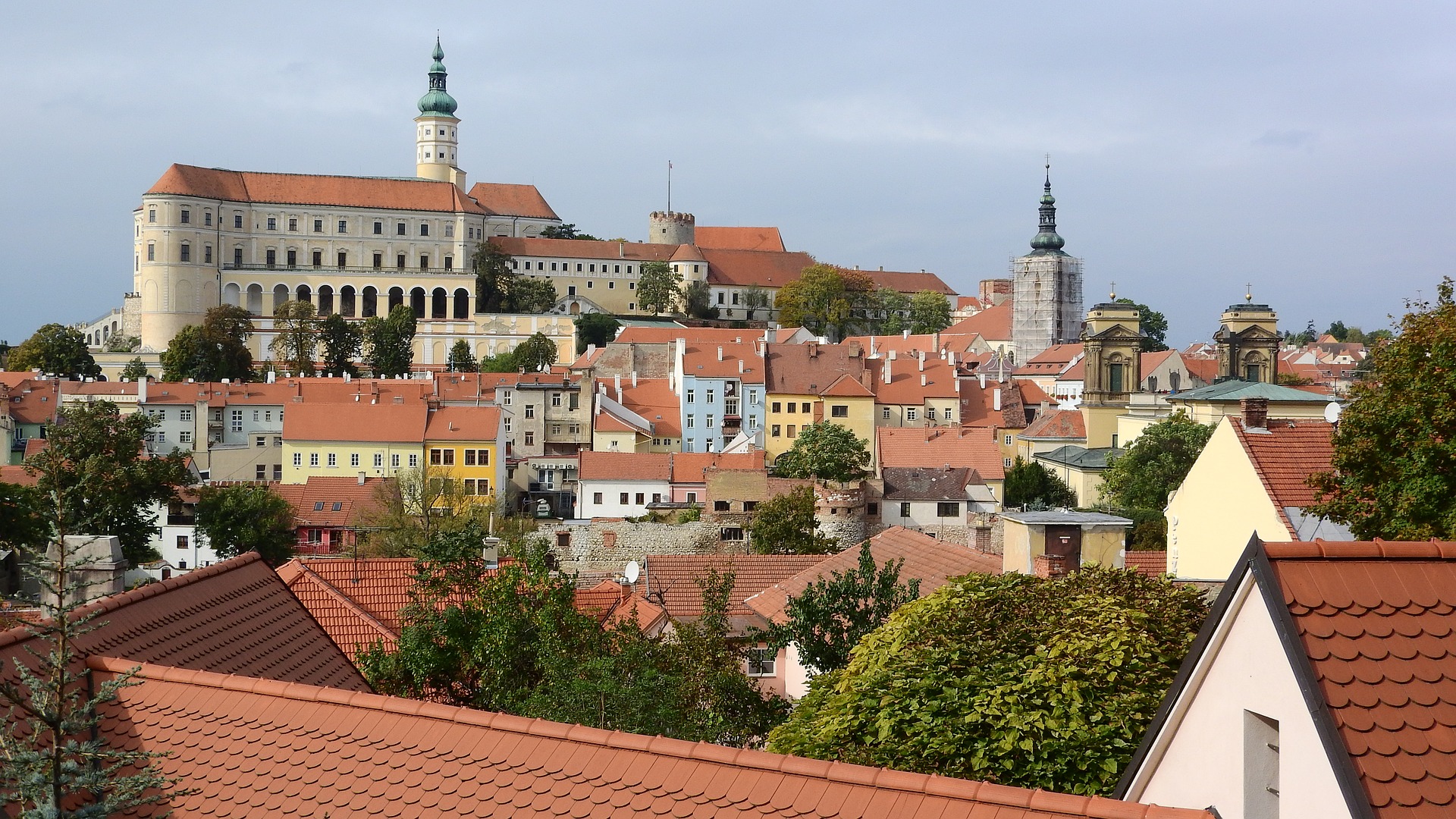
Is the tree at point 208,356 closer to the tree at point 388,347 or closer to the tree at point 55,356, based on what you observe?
the tree at point 55,356

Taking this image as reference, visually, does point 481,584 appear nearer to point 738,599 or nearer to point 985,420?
point 738,599

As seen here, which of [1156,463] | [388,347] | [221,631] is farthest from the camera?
[388,347]

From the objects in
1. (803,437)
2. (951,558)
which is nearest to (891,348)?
(803,437)

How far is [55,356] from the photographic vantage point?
298 feet

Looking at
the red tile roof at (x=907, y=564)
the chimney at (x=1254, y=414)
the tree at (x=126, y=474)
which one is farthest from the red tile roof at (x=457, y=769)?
the tree at (x=126, y=474)

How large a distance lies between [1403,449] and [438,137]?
4960 inches

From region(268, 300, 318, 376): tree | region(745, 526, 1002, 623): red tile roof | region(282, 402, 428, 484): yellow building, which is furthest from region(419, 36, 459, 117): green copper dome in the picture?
region(745, 526, 1002, 623): red tile roof

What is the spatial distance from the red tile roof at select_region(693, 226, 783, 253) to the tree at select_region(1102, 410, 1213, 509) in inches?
3658

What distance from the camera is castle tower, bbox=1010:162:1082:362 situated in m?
104

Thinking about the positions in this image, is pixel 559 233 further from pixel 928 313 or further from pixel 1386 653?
pixel 1386 653

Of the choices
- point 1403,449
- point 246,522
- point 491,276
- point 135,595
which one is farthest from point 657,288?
point 135,595

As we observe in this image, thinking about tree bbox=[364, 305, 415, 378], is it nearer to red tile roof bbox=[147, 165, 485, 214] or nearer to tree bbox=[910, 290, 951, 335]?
red tile roof bbox=[147, 165, 485, 214]

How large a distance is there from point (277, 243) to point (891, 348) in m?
49.5

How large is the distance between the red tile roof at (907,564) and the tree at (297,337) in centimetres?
7523
